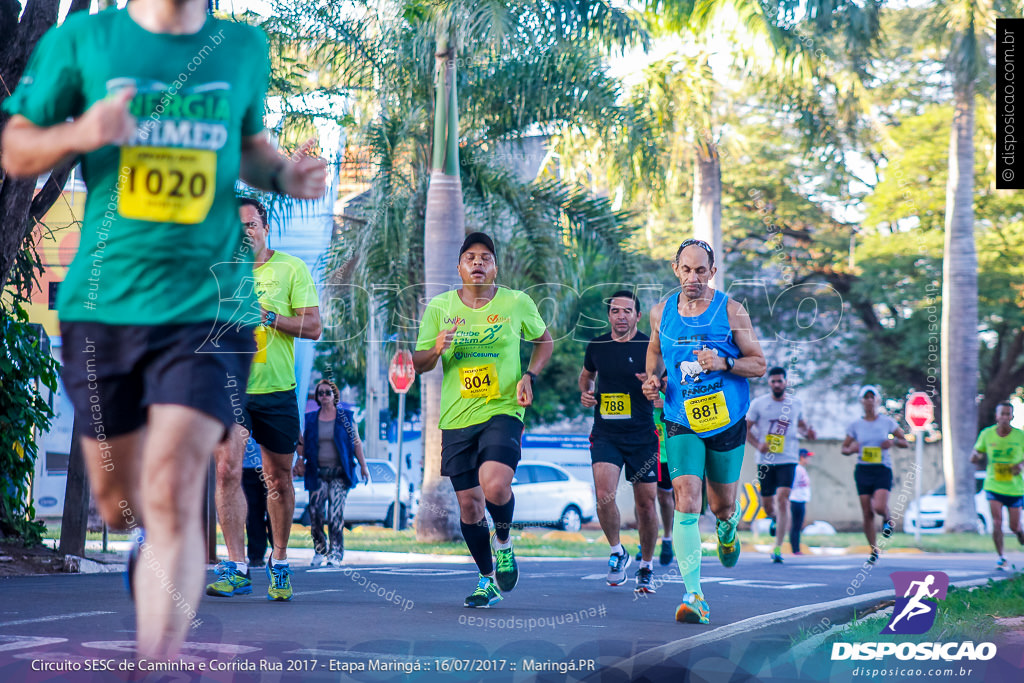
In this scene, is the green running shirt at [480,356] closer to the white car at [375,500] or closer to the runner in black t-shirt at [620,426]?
the runner in black t-shirt at [620,426]

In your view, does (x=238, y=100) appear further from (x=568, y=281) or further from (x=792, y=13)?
(x=792, y=13)

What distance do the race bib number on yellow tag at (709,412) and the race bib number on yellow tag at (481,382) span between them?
1.14 m

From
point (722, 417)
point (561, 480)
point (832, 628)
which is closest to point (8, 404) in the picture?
point (722, 417)

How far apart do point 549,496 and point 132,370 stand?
2167 cm

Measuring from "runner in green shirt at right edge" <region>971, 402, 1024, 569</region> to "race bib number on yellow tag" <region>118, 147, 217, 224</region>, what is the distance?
1301 cm

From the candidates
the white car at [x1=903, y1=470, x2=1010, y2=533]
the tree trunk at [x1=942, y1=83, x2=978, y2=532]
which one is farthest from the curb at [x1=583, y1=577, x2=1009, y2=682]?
the white car at [x1=903, y1=470, x2=1010, y2=533]

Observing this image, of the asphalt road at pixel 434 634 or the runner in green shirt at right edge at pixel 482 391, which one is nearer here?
the asphalt road at pixel 434 634

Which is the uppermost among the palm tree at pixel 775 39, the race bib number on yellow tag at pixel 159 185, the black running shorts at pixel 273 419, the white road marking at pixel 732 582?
the palm tree at pixel 775 39

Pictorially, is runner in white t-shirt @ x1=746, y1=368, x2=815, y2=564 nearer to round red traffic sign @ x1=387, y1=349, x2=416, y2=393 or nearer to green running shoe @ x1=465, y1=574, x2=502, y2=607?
round red traffic sign @ x1=387, y1=349, x2=416, y2=393

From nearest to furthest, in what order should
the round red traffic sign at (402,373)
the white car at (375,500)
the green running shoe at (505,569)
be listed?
the green running shoe at (505,569) < the round red traffic sign at (402,373) < the white car at (375,500)

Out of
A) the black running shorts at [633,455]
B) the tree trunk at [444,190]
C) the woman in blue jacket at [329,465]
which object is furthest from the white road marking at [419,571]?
the tree trunk at [444,190]

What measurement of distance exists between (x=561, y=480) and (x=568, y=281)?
7.68 m

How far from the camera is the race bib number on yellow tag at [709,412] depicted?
6773 mm

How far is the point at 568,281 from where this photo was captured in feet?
58.5
